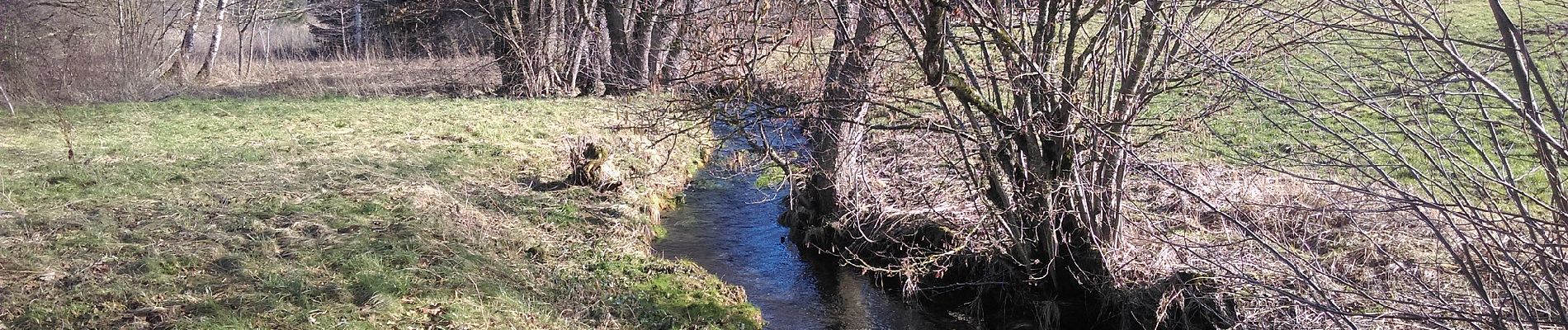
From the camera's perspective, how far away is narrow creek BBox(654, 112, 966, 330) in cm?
780

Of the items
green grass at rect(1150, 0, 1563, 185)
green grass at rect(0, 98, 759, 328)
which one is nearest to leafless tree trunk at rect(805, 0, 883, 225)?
green grass at rect(0, 98, 759, 328)

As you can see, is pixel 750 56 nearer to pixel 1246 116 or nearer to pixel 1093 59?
pixel 1093 59

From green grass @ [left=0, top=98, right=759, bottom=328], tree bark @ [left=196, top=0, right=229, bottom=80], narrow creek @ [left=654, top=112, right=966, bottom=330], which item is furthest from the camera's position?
tree bark @ [left=196, top=0, right=229, bottom=80]

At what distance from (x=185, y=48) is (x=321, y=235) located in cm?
1811

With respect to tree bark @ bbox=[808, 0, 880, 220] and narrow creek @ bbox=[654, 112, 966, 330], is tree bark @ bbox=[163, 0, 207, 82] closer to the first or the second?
narrow creek @ bbox=[654, 112, 966, 330]

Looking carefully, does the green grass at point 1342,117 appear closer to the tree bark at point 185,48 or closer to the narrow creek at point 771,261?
the narrow creek at point 771,261

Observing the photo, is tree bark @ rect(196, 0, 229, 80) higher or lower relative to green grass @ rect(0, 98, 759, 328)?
higher

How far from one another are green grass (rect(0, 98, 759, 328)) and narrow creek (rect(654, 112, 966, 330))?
45 centimetres

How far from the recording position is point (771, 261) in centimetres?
930

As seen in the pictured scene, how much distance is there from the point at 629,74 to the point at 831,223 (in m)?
7.29

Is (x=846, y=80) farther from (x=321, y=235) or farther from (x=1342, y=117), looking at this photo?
(x=321, y=235)

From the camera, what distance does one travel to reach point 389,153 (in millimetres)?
11180

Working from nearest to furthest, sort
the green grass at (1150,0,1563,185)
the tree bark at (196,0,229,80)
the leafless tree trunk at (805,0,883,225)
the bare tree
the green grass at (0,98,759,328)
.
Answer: the bare tree < the green grass at (1150,0,1563,185) < the green grass at (0,98,759,328) < the leafless tree trunk at (805,0,883,225) < the tree bark at (196,0,229,80)

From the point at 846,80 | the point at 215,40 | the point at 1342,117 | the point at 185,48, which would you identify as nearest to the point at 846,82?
the point at 846,80
